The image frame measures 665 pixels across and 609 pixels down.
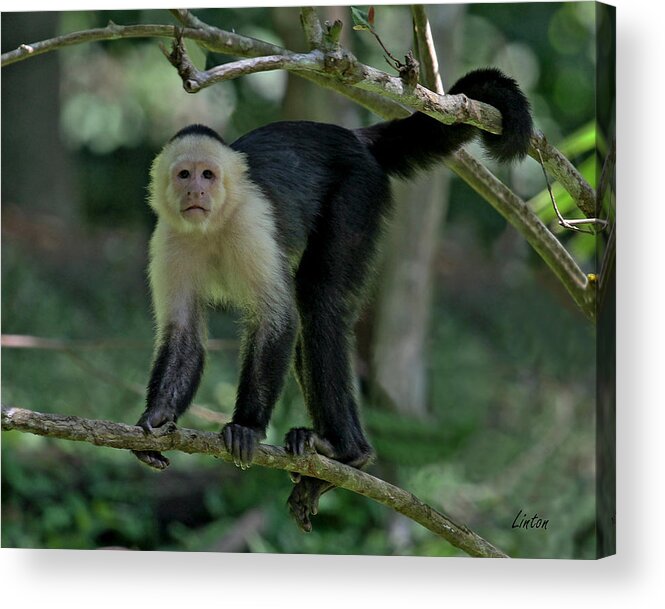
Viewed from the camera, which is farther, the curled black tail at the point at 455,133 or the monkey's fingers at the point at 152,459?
the curled black tail at the point at 455,133

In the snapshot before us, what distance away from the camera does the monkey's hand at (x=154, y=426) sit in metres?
3.23

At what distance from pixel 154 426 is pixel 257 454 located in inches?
13.8

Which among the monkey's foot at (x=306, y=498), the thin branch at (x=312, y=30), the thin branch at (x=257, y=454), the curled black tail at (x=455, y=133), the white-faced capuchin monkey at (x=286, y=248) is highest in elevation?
the thin branch at (x=312, y=30)

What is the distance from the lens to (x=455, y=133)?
3.63m

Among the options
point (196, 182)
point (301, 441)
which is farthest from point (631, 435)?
point (196, 182)

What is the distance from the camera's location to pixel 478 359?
4957mm

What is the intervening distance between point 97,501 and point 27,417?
5.90 feet

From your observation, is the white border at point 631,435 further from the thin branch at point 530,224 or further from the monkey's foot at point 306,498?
the monkey's foot at point 306,498

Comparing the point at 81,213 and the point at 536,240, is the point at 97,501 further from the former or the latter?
the point at 536,240

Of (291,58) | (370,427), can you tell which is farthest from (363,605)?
(291,58)

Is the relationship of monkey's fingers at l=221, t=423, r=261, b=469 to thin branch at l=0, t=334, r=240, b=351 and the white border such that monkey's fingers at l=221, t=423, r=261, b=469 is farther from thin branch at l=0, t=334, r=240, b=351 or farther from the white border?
thin branch at l=0, t=334, r=240, b=351

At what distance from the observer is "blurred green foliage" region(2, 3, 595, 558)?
155 inches

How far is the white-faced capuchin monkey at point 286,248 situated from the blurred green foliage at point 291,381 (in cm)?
42

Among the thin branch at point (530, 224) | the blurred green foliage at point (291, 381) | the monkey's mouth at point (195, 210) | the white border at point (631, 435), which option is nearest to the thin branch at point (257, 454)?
the white border at point (631, 435)
